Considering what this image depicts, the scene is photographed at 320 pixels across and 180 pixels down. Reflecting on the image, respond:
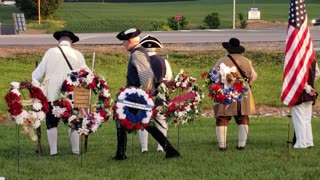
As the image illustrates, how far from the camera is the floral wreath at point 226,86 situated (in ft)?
38.3

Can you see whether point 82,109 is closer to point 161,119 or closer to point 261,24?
point 161,119

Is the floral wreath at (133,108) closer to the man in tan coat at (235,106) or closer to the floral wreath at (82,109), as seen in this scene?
the floral wreath at (82,109)

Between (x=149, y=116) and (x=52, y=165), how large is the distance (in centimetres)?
152

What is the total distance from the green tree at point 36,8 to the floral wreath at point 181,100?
42532 millimetres

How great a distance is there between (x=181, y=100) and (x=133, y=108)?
108cm

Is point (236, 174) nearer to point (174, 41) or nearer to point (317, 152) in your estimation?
point (317, 152)

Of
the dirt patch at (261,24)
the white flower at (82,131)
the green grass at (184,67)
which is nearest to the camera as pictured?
the white flower at (82,131)

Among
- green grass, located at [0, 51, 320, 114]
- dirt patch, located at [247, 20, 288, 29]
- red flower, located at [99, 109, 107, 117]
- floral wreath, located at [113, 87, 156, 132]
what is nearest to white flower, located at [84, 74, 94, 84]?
red flower, located at [99, 109, 107, 117]

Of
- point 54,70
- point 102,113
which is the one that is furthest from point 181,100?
point 54,70

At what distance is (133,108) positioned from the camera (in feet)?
35.8

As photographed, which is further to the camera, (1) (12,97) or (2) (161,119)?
(2) (161,119)

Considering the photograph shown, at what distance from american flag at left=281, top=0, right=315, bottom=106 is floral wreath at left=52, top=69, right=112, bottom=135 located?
8.80ft

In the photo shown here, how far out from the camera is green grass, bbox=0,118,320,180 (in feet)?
33.0

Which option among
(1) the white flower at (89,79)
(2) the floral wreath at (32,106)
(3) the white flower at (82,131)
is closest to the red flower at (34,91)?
(2) the floral wreath at (32,106)
